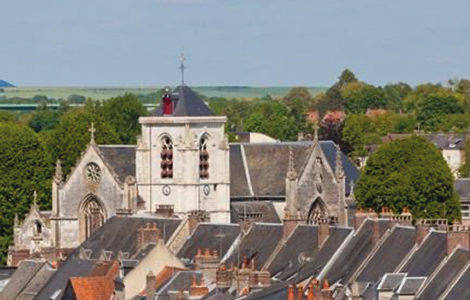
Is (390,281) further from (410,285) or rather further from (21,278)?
(21,278)

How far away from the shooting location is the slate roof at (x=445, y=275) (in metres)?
80.6

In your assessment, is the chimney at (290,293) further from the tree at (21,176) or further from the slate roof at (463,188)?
the slate roof at (463,188)

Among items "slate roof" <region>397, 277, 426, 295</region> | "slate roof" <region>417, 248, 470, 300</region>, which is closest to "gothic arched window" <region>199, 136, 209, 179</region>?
A: "slate roof" <region>397, 277, 426, 295</region>

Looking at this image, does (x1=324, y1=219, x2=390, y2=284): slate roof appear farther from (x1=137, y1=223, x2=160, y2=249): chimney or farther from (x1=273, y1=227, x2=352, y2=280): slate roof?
(x1=137, y1=223, x2=160, y2=249): chimney

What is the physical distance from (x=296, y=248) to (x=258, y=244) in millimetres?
3251

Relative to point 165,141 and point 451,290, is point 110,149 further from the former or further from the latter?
point 451,290

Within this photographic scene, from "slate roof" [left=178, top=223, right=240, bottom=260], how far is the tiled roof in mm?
8089

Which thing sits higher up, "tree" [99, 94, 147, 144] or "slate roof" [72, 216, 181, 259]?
"tree" [99, 94, 147, 144]

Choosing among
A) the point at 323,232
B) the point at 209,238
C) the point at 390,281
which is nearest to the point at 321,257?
the point at 323,232

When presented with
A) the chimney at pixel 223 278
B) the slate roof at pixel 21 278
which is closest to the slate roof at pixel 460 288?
the chimney at pixel 223 278

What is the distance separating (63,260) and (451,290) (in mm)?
29324

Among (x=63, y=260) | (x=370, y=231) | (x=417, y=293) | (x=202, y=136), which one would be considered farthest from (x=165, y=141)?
(x=417, y=293)

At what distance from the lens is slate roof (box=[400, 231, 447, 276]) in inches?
3290

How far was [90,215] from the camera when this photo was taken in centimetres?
12069
